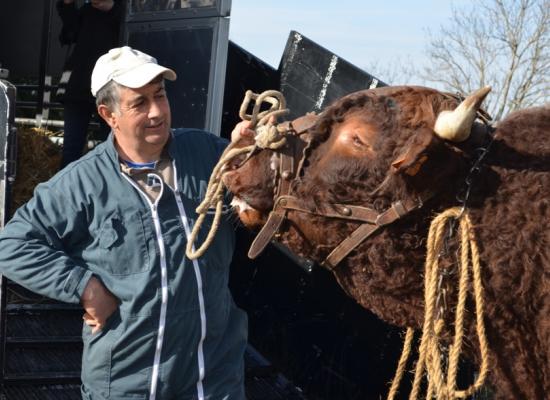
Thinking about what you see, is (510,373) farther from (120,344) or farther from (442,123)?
(120,344)

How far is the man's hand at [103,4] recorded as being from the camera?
22.9 ft

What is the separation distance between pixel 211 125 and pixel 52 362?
182cm

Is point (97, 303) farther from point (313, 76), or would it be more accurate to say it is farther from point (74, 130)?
point (74, 130)

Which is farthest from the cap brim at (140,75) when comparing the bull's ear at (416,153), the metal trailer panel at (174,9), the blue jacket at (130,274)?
the metal trailer panel at (174,9)

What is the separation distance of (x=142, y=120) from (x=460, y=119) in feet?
5.27

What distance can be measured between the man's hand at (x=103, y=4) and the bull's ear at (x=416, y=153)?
4.74m

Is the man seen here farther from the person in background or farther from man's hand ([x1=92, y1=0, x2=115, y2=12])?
man's hand ([x1=92, y1=0, x2=115, y2=12])

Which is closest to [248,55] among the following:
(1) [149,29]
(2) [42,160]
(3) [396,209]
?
(1) [149,29]

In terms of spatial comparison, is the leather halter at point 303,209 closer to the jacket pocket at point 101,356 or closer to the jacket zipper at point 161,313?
the jacket zipper at point 161,313

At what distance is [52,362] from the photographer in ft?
18.2

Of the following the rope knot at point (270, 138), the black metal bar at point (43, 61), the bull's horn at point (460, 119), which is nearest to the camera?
the bull's horn at point (460, 119)

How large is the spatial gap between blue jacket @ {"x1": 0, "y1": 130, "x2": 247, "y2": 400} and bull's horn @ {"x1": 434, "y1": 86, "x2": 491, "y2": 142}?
1338 mm

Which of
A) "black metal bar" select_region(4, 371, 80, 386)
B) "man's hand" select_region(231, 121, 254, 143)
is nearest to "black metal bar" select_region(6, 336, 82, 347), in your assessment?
"black metal bar" select_region(4, 371, 80, 386)

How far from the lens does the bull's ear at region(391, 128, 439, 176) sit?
2750mm
